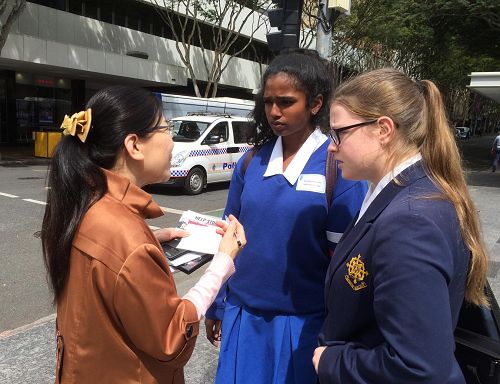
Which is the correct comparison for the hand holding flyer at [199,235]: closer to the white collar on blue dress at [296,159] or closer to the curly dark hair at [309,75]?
the white collar on blue dress at [296,159]

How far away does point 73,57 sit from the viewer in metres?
19.1

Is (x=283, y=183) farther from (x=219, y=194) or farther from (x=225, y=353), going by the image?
(x=219, y=194)

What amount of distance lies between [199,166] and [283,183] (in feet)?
30.3

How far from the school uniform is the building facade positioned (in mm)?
18011

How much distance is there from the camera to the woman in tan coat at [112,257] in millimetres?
1223

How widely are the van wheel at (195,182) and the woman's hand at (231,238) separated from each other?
8998 mm

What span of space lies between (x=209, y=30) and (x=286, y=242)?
27.0m

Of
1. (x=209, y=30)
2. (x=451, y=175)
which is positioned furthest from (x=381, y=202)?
(x=209, y=30)

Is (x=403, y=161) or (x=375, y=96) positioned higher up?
(x=375, y=96)

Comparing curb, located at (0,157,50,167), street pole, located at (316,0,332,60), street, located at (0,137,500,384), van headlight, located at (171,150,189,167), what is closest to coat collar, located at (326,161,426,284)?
street, located at (0,137,500,384)

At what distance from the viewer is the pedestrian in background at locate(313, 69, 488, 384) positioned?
1.10 m

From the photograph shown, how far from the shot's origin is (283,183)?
1.88m

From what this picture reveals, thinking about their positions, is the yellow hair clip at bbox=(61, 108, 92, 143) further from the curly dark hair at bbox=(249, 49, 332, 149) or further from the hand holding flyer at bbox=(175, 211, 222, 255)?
the curly dark hair at bbox=(249, 49, 332, 149)

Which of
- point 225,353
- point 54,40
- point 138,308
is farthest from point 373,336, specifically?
point 54,40
